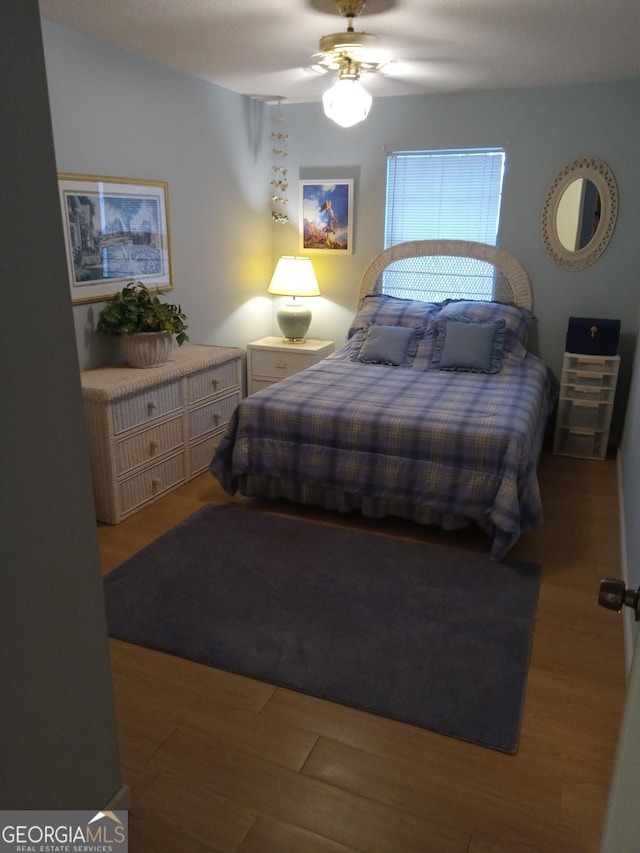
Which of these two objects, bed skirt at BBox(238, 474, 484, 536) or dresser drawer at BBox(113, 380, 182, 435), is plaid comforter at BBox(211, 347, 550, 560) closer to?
bed skirt at BBox(238, 474, 484, 536)

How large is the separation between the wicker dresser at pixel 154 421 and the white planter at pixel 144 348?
54 mm

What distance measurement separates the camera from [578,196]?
4.11 meters

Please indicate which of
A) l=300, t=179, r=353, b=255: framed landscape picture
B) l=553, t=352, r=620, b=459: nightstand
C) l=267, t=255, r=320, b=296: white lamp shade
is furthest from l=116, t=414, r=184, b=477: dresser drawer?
l=553, t=352, r=620, b=459: nightstand

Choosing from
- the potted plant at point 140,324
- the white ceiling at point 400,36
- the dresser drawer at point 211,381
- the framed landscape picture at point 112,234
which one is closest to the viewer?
the white ceiling at point 400,36

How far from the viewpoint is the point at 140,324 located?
3379 millimetres

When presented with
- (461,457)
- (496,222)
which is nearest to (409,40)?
(496,222)

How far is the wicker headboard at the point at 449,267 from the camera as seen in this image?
4363 millimetres

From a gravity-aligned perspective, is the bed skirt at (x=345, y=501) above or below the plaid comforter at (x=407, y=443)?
below

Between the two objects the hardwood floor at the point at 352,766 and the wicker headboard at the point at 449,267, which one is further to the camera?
the wicker headboard at the point at 449,267

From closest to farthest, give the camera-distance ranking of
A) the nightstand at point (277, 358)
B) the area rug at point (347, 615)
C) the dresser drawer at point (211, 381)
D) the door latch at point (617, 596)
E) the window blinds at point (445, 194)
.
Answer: the door latch at point (617, 596)
the area rug at point (347, 615)
the dresser drawer at point (211, 381)
the window blinds at point (445, 194)
the nightstand at point (277, 358)

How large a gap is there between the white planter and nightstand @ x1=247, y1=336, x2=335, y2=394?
1295mm

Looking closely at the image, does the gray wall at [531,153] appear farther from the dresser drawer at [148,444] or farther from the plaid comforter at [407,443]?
the dresser drawer at [148,444]

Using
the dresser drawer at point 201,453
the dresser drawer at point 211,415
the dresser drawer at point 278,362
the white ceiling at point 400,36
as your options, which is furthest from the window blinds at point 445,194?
the dresser drawer at point 201,453

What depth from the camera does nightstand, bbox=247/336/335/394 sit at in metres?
4.61
